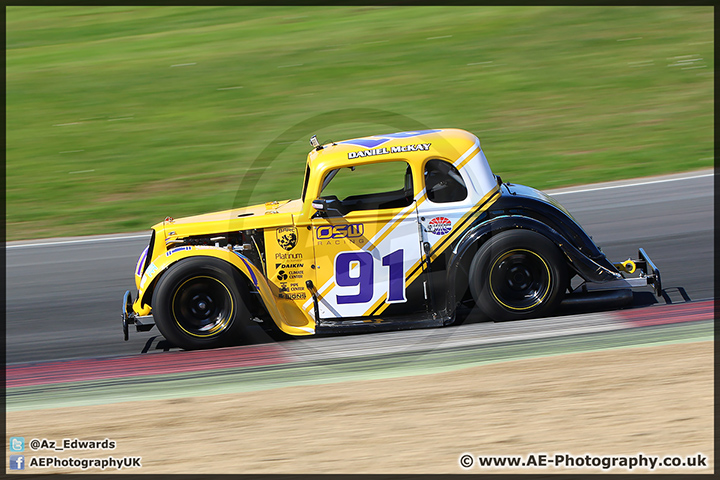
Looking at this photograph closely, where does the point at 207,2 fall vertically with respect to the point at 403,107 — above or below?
above

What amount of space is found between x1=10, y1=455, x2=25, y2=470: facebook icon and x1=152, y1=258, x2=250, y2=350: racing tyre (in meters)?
1.89

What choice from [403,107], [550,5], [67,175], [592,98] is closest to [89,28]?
[67,175]

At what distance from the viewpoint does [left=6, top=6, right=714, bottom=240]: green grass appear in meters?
12.7

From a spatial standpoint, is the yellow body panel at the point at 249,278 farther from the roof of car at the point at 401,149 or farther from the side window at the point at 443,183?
the side window at the point at 443,183

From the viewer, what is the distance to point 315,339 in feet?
22.2

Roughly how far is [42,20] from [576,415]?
85.6 ft

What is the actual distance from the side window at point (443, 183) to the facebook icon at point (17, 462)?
13.1 ft

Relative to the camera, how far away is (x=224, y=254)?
655 centimetres

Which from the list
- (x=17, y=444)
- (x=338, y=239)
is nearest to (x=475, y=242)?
(x=338, y=239)

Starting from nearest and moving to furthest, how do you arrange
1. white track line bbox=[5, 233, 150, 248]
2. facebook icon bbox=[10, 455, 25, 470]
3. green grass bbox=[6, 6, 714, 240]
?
1. facebook icon bbox=[10, 455, 25, 470]
2. white track line bbox=[5, 233, 150, 248]
3. green grass bbox=[6, 6, 714, 240]

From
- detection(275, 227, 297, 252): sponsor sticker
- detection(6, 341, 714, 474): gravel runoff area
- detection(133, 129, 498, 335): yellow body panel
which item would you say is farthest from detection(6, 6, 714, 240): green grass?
detection(6, 341, 714, 474): gravel runoff area

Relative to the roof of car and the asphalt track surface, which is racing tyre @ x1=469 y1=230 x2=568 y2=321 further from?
the roof of car

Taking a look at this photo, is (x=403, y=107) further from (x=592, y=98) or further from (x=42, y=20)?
(x=42, y=20)

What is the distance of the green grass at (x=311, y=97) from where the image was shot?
499 inches
